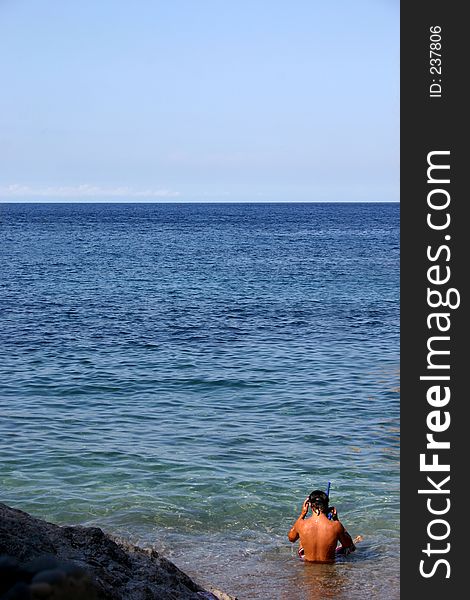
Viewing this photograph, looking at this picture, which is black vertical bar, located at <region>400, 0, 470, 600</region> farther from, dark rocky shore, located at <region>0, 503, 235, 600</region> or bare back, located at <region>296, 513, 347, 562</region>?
bare back, located at <region>296, 513, 347, 562</region>

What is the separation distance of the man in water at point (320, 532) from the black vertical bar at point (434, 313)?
419 centimetres

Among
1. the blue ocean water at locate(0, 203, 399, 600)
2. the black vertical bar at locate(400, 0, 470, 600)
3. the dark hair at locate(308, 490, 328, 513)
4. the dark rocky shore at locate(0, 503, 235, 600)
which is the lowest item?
the blue ocean water at locate(0, 203, 399, 600)

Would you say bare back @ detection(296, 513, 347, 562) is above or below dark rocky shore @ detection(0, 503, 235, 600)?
below

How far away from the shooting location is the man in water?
11.4m

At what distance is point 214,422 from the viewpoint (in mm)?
18797

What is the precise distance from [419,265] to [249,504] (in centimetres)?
739

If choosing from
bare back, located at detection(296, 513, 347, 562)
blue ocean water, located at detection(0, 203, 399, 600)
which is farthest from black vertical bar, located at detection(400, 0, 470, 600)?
bare back, located at detection(296, 513, 347, 562)

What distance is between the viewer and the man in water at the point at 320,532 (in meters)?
11.4

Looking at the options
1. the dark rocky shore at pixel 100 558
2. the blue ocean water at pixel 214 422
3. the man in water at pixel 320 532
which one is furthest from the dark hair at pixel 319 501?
the dark rocky shore at pixel 100 558

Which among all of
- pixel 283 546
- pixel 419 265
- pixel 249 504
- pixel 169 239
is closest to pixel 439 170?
pixel 419 265

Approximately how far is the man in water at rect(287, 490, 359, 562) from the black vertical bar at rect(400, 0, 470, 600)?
4.19 metres

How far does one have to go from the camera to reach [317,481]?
591 inches

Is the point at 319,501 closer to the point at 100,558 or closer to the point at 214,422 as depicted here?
the point at 100,558

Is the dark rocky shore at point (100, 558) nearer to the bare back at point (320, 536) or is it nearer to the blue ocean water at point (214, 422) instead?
the blue ocean water at point (214, 422)
